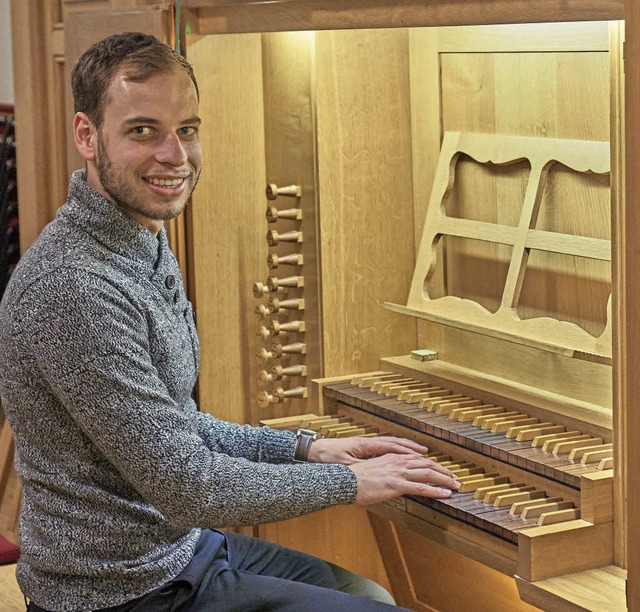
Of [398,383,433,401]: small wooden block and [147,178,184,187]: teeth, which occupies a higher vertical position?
[147,178,184,187]: teeth

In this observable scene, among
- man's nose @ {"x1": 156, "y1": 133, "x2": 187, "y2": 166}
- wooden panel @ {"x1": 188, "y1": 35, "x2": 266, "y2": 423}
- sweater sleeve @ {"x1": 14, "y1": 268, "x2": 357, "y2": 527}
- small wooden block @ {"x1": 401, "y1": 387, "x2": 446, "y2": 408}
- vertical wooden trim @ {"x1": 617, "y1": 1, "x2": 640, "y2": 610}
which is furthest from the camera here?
wooden panel @ {"x1": 188, "y1": 35, "x2": 266, "y2": 423}

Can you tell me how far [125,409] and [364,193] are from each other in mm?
1381

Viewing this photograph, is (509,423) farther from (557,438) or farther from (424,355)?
(424,355)

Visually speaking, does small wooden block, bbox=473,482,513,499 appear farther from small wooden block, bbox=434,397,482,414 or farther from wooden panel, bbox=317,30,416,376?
wooden panel, bbox=317,30,416,376

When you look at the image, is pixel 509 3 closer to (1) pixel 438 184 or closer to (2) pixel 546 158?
(2) pixel 546 158

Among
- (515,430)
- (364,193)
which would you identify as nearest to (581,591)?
(515,430)

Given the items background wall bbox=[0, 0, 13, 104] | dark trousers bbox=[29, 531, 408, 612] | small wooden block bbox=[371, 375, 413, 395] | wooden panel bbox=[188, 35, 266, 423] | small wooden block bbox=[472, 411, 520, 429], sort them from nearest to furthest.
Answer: dark trousers bbox=[29, 531, 408, 612], small wooden block bbox=[472, 411, 520, 429], small wooden block bbox=[371, 375, 413, 395], wooden panel bbox=[188, 35, 266, 423], background wall bbox=[0, 0, 13, 104]

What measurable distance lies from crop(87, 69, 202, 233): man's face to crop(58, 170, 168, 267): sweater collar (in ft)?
0.13

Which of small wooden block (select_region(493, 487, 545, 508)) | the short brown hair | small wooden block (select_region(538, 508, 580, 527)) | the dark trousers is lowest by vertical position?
the dark trousers

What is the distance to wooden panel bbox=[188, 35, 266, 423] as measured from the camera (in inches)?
127

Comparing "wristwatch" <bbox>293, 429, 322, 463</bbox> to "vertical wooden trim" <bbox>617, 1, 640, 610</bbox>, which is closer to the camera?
"vertical wooden trim" <bbox>617, 1, 640, 610</bbox>

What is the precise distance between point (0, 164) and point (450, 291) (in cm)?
177

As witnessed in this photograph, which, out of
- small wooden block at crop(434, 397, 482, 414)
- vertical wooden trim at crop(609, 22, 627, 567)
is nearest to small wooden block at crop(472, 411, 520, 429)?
small wooden block at crop(434, 397, 482, 414)

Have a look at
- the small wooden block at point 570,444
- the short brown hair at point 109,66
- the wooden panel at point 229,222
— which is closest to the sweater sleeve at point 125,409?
the short brown hair at point 109,66
